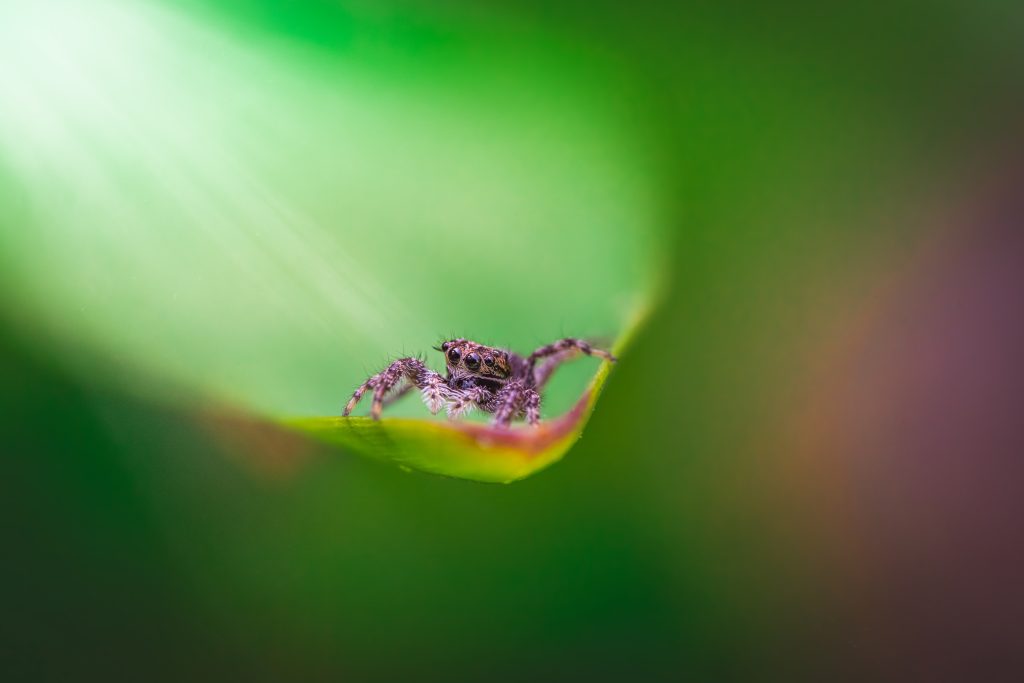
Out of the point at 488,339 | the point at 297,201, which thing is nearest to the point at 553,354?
the point at 488,339

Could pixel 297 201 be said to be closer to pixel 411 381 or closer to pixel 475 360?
pixel 411 381

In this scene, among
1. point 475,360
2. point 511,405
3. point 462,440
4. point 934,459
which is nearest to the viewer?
point 462,440

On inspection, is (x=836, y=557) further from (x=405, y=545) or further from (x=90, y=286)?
(x=90, y=286)

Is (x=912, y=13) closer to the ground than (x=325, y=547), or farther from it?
farther from it

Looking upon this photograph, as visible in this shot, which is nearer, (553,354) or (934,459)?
(934,459)

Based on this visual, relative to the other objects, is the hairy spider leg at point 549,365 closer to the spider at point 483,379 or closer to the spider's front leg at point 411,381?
the spider at point 483,379

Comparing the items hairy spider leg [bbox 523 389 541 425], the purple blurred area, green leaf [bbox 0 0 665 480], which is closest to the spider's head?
hairy spider leg [bbox 523 389 541 425]

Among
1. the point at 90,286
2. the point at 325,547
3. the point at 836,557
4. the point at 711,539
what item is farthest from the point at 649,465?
the point at 90,286

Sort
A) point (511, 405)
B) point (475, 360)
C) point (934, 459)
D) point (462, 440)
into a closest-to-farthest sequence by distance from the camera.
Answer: point (462, 440)
point (934, 459)
point (511, 405)
point (475, 360)

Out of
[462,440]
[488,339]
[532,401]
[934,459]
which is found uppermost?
[532,401]
